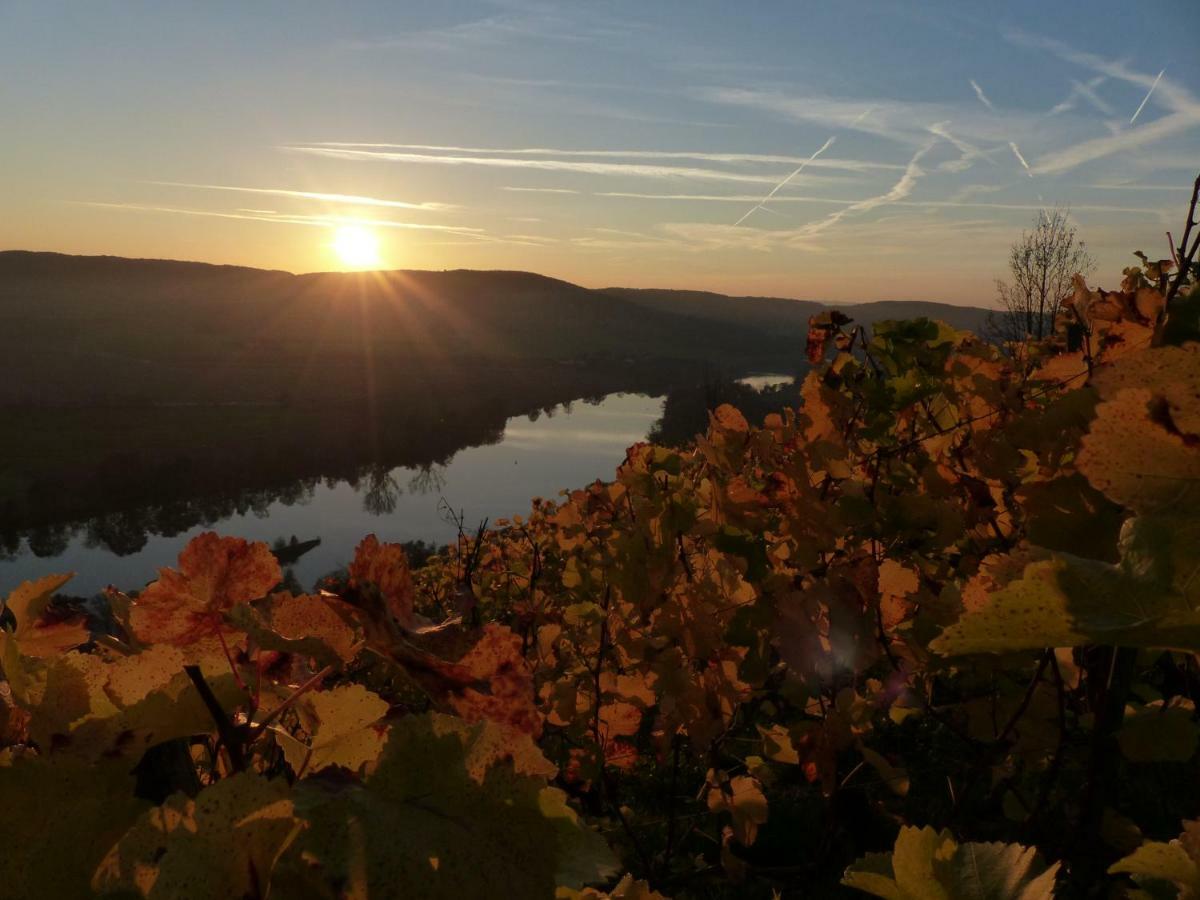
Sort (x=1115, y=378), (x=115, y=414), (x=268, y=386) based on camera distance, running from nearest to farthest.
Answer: (x=1115, y=378)
(x=115, y=414)
(x=268, y=386)

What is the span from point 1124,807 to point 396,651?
407cm

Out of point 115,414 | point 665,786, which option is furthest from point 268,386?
point 665,786

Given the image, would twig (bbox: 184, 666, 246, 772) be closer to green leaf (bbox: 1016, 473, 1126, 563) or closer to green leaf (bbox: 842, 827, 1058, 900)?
green leaf (bbox: 842, 827, 1058, 900)

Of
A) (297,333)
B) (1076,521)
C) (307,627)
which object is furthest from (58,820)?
(297,333)

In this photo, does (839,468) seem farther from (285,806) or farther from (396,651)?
(285,806)

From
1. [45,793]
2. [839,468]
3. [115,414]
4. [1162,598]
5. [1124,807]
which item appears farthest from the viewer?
[115,414]

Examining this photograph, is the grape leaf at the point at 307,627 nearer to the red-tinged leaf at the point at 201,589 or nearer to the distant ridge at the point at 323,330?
the red-tinged leaf at the point at 201,589

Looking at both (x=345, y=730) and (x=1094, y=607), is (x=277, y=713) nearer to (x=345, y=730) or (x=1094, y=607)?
(x=345, y=730)

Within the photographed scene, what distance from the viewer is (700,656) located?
186 centimetres

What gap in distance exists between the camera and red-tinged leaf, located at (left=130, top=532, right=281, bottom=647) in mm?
615

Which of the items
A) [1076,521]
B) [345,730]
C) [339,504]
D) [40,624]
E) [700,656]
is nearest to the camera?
[345,730]

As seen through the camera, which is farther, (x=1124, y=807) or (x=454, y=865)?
(x=1124, y=807)

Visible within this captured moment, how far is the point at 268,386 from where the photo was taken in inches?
2613

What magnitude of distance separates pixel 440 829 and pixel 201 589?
0.30 meters
